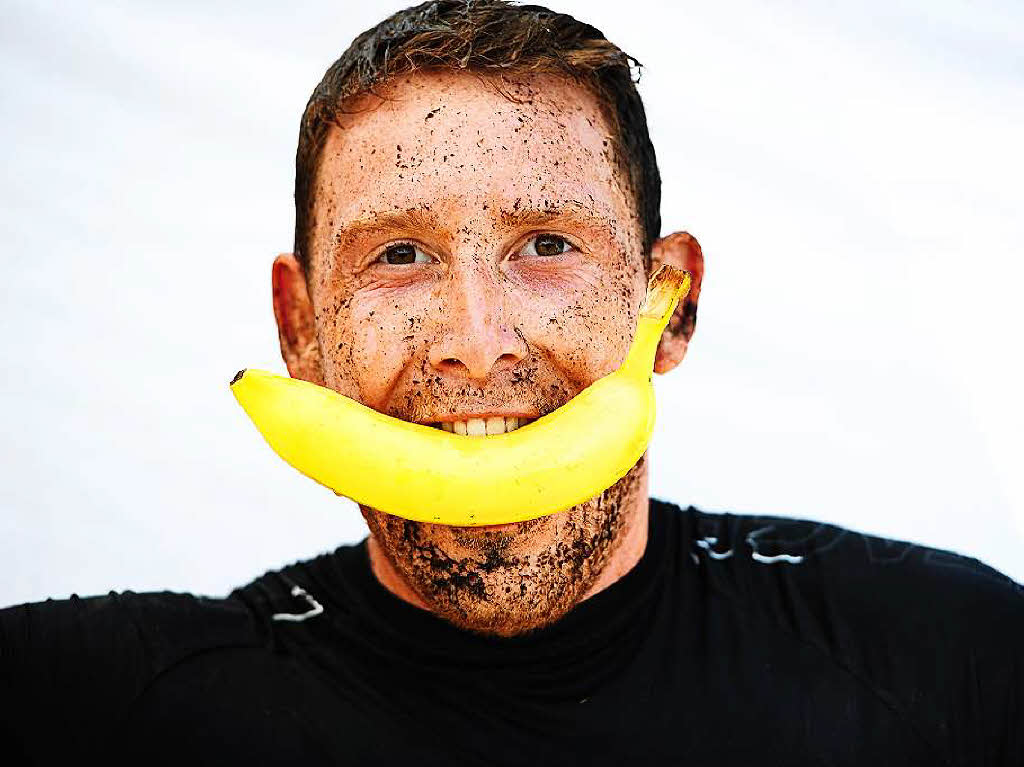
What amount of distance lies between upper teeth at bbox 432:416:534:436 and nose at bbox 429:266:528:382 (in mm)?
72

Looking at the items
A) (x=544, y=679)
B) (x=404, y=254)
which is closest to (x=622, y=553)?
(x=544, y=679)

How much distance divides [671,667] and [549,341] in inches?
22.6

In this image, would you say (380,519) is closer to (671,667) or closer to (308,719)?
(308,719)

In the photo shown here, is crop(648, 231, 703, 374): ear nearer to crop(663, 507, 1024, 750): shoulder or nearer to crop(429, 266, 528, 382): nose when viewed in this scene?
crop(663, 507, 1024, 750): shoulder

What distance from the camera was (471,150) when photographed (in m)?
1.83

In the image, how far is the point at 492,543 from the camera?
5.74 ft

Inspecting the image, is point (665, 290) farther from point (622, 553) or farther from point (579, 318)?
point (622, 553)

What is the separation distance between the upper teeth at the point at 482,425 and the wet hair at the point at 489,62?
48cm

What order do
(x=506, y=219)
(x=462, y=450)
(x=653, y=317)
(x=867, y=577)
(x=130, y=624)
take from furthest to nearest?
(x=867, y=577), (x=130, y=624), (x=506, y=219), (x=653, y=317), (x=462, y=450)

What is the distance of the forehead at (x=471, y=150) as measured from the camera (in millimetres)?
1818

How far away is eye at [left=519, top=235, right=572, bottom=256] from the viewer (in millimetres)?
1867

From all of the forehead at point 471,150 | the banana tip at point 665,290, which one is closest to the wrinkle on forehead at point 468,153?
the forehead at point 471,150

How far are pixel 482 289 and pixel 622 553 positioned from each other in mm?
529

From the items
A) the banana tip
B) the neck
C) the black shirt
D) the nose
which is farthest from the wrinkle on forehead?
the black shirt
